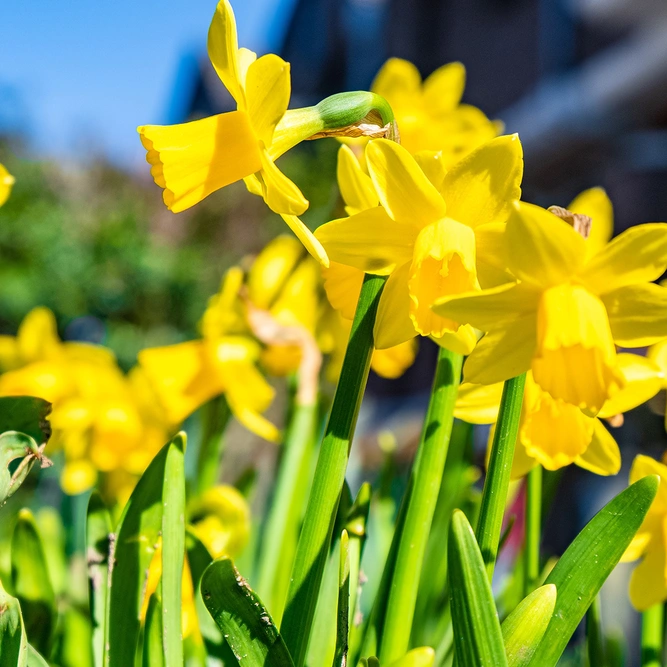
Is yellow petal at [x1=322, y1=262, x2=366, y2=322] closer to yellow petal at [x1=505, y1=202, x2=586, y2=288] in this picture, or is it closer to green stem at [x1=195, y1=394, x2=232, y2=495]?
yellow petal at [x1=505, y1=202, x2=586, y2=288]

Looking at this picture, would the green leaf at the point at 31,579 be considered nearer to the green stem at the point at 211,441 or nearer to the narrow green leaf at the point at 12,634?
the narrow green leaf at the point at 12,634

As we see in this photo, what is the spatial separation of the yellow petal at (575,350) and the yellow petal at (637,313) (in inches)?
0.6

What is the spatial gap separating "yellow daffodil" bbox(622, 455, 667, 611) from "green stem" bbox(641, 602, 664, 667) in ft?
0.16

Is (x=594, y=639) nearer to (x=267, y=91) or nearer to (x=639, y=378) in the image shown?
(x=639, y=378)

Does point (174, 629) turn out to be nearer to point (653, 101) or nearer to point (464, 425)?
point (464, 425)

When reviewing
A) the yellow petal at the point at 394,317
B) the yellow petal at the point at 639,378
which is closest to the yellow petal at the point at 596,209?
the yellow petal at the point at 639,378

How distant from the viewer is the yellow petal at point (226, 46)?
0.44 meters

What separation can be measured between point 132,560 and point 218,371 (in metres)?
0.44

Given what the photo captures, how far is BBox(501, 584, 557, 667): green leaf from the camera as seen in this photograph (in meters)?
0.40

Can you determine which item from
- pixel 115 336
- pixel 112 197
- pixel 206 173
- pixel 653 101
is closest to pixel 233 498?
pixel 206 173


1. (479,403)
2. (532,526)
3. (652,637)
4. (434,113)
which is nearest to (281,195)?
(479,403)

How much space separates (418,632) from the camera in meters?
0.71

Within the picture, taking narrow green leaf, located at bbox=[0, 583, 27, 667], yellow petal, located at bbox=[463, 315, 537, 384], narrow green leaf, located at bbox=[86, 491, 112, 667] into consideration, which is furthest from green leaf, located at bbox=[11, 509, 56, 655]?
yellow petal, located at bbox=[463, 315, 537, 384]

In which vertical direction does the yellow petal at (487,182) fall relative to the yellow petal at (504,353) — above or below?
above
